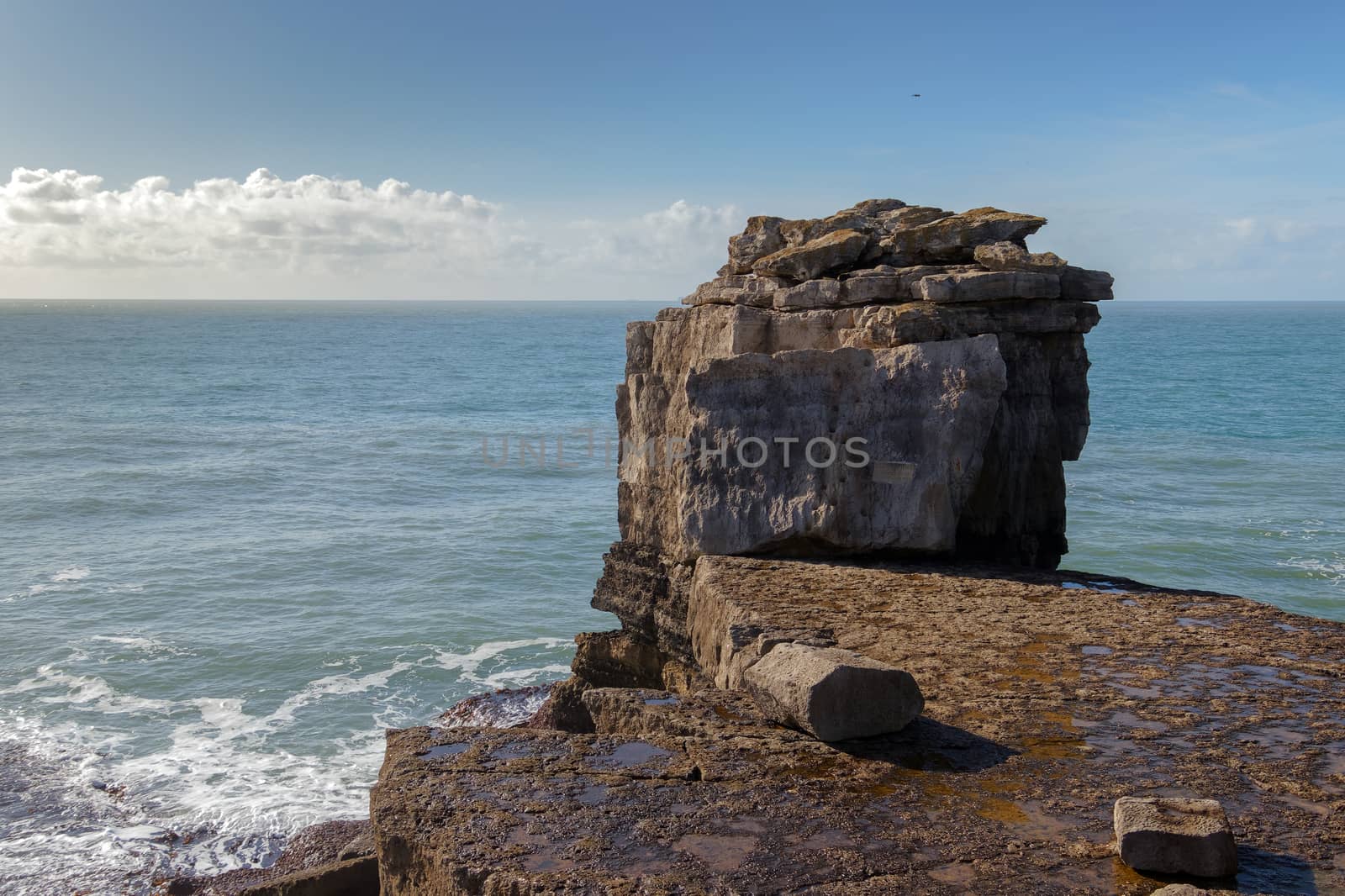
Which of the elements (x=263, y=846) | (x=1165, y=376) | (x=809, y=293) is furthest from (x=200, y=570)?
(x=1165, y=376)

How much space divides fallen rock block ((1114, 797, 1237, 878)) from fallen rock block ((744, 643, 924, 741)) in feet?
6.23

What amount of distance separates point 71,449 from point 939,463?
41.1 metres

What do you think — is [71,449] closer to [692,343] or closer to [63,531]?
[63,531]

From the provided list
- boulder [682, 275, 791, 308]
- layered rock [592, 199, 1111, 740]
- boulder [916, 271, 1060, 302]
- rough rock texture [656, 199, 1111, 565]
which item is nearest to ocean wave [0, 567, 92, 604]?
layered rock [592, 199, 1111, 740]

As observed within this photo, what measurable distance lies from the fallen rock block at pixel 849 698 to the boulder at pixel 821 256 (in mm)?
7007

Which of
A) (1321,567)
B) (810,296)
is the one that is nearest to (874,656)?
(810,296)

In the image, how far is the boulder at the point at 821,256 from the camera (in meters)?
13.5

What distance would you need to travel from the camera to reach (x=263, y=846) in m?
13.7

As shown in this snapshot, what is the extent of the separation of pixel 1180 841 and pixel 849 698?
2.35 meters

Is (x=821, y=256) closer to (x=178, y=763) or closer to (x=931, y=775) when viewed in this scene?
(x=931, y=775)

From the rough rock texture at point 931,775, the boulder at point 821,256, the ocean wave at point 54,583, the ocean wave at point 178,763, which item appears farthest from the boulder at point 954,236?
the ocean wave at point 54,583

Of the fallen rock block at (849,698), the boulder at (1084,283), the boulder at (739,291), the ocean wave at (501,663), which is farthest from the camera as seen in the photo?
the ocean wave at (501,663)

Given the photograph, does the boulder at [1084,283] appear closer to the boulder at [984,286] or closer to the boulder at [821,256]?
the boulder at [984,286]

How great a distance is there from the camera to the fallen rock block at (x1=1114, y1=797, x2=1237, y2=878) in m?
5.55
